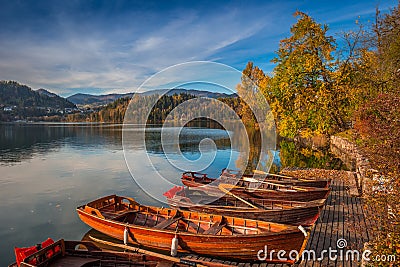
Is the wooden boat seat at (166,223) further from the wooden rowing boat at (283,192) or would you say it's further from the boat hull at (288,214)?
the wooden rowing boat at (283,192)

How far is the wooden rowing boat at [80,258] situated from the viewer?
682 centimetres

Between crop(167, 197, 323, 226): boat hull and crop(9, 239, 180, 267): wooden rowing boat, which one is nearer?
crop(9, 239, 180, 267): wooden rowing boat

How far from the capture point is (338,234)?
865cm

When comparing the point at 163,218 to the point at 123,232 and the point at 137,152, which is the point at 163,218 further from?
the point at 137,152

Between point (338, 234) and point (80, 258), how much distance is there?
7355 millimetres

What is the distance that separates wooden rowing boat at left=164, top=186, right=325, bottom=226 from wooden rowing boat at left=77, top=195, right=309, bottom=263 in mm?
1180

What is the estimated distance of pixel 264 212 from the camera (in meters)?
9.96

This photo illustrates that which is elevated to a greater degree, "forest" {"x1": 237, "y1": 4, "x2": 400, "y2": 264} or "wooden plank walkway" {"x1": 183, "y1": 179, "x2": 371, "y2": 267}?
"forest" {"x1": 237, "y1": 4, "x2": 400, "y2": 264}

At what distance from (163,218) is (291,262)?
4.77 m

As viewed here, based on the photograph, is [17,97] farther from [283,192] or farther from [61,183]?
[283,192]

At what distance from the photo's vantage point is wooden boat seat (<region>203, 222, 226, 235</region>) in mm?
8773

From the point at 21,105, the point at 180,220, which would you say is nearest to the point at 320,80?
the point at 180,220

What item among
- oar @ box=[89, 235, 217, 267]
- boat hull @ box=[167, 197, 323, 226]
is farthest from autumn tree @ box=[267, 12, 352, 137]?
oar @ box=[89, 235, 217, 267]

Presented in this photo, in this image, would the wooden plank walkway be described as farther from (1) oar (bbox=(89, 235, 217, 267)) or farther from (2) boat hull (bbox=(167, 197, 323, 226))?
(1) oar (bbox=(89, 235, 217, 267))
